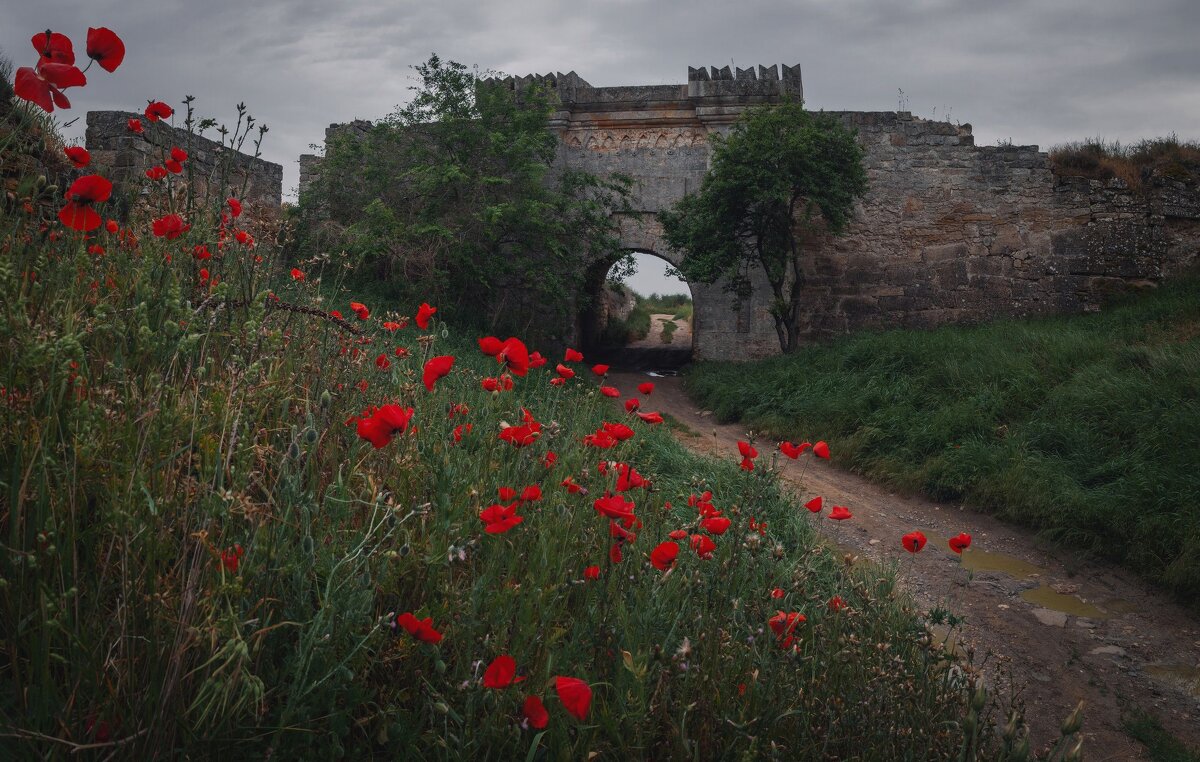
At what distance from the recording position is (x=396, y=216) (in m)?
10.6

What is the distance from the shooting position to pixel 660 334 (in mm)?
18734

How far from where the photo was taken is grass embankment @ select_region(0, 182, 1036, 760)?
1.54 meters

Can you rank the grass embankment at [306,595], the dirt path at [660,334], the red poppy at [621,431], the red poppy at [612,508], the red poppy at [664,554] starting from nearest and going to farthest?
the grass embankment at [306,595] < the red poppy at [612,508] < the red poppy at [664,554] < the red poppy at [621,431] < the dirt path at [660,334]

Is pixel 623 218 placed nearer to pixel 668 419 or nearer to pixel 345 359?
pixel 668 419

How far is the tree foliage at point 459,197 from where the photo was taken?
10.2m

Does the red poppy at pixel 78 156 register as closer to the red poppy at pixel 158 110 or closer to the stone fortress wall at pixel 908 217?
the red poppy at pixel 158 110

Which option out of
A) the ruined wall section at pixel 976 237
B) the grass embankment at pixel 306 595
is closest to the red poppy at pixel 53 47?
the grass embankment at pixel 306 595

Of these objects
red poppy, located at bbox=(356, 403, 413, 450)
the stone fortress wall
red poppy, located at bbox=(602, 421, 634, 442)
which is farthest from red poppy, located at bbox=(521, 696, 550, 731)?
the stone fortress wall

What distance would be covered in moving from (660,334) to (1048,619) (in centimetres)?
1477

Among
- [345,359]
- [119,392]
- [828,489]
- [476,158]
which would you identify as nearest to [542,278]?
[476,158]

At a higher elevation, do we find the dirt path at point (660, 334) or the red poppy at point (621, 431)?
the dirt path at point (660, 334)

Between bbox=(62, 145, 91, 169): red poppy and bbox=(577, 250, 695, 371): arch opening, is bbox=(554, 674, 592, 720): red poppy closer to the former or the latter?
bbox=(62, 145, 91, 169): red poppy

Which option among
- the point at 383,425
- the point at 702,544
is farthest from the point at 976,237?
the point at 383,425

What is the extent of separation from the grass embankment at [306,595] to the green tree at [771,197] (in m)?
8.41
